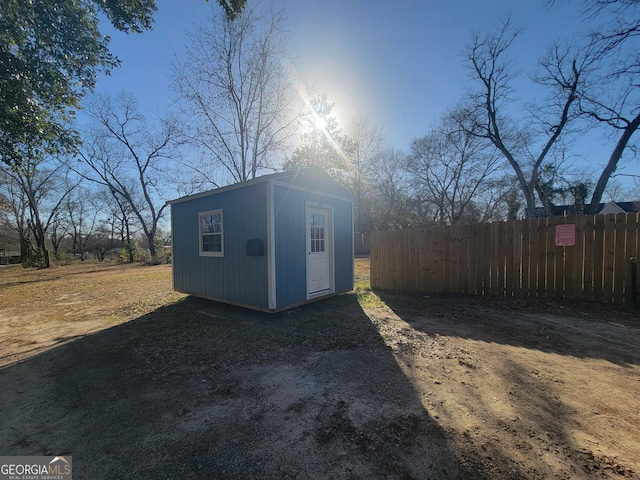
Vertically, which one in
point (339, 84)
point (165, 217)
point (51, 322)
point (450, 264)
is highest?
point (339, 84)

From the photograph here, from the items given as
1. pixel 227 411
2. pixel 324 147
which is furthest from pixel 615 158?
pixel 324 147

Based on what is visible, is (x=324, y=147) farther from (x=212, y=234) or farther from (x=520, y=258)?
(x=520, y=258)

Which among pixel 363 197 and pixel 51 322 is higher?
pixel 363 197

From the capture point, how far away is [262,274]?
4.91m

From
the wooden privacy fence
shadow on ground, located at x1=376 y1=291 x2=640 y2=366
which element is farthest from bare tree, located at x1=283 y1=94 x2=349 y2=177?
shadow on ground, located at x1=376 y1=291 x2=640 y2=366

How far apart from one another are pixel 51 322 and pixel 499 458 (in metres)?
7.16

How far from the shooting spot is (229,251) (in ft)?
18.1

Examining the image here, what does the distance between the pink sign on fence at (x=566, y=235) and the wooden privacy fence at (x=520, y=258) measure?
1 centimetres

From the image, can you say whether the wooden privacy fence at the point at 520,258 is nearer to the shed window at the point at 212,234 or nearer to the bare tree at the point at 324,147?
the shed window at the point at 212,234

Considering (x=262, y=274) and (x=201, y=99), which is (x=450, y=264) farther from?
(x=201, y=99)

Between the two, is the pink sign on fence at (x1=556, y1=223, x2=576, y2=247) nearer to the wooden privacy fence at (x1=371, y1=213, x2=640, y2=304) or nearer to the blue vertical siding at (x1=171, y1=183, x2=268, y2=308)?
the wooden privacy fence at (x1=371, y1=213, x2=640, y2=304)

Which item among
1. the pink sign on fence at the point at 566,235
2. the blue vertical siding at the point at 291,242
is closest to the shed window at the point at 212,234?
the blue vertical siding at the point at 291,242

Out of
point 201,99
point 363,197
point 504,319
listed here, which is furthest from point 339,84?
point 363,197

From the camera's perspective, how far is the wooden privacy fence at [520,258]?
481 cm
